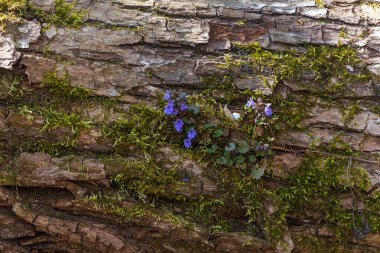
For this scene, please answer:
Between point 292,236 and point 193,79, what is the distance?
1.37 meters

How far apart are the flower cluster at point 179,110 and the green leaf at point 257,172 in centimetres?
50

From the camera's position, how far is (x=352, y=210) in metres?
3.28

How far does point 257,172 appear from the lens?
127 inches

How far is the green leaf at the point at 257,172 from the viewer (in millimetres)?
3213

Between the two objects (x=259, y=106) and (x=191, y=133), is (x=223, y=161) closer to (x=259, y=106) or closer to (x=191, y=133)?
(x=191, y=133)

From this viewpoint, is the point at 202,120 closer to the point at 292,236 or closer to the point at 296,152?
the point at 296,152

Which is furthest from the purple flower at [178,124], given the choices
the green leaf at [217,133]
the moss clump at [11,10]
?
the moss clump at [11,10]

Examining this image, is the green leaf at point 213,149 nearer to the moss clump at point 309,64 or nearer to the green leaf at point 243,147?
the green leaf at point 243,147

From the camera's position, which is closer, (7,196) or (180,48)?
(7,196)

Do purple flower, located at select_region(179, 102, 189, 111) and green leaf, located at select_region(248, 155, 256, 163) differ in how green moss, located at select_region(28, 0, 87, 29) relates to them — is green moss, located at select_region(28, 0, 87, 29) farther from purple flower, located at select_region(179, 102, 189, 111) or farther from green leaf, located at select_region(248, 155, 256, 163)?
green leaf, located at select_region(248, 155, 256, 163)

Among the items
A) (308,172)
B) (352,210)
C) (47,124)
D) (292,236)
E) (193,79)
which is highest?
(193,79)

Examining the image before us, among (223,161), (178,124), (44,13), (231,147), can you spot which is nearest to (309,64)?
(231,147)

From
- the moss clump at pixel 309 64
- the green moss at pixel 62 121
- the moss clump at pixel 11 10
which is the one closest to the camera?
the green moss at pixel 62 121

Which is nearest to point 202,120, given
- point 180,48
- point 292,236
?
point 180,48
